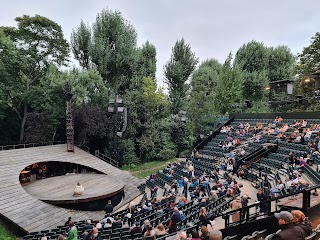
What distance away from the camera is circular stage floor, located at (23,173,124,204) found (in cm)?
1948

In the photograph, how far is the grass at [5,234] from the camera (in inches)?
612

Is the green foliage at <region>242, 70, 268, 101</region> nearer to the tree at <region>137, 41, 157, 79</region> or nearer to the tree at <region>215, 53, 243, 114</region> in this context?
the tree at <region>215, 53, 243, 114</region>

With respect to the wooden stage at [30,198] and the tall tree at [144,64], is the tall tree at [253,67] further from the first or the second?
the wooden stage at [30,198]

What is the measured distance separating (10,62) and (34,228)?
22952 mm

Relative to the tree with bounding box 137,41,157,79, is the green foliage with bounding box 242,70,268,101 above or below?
below

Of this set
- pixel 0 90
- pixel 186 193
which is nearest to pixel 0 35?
pixel 0 90

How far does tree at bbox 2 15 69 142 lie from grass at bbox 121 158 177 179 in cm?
1322

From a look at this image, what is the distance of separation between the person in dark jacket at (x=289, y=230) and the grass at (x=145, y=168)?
2579 centimetres

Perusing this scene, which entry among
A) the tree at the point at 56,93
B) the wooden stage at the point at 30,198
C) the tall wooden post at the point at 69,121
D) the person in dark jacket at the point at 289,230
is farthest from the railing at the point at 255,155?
the tree at the point at 56,93

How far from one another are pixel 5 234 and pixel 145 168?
18757 millimetres

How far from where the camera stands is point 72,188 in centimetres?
2194

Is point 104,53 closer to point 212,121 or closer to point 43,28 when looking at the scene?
point 43,28

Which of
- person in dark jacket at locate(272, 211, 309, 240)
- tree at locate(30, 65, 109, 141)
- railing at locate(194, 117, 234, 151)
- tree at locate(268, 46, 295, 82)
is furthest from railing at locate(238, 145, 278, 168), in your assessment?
tree at locate(268, 46, 295, 82)

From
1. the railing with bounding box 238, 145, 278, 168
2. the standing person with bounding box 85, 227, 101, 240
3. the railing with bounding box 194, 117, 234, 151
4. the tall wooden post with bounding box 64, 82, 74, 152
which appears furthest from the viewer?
the railing with bounding box 194, 117, 234, 151
